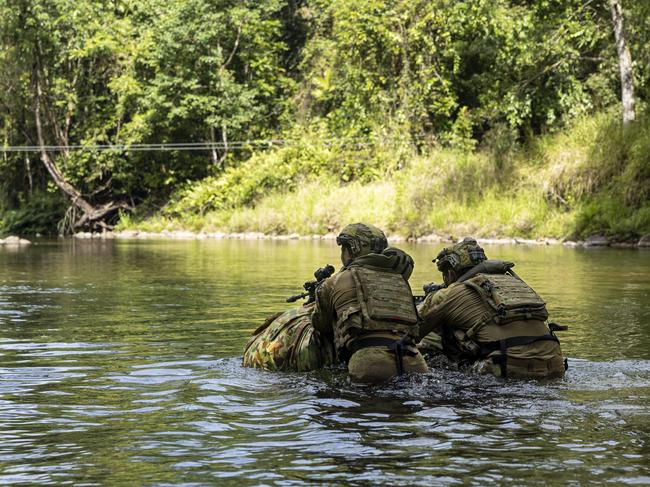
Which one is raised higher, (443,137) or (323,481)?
(443,137)

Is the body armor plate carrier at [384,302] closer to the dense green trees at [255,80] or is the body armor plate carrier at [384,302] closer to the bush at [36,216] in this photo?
the dense green trees at [255,80]

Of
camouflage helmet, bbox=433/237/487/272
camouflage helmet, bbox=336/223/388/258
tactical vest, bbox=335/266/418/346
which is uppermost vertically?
camouflage helmet, bbox=336/223/388/258

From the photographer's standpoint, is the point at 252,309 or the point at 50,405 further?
the point at 252,309

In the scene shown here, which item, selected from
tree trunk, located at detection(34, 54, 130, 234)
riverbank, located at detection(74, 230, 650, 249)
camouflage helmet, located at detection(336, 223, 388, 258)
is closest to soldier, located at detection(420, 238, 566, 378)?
camouflage helmet, located at detection(336, 223, 388, 258)

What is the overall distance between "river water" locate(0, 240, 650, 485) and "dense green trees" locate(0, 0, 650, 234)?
74.9 ft

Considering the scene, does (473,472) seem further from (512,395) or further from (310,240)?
(310,240)

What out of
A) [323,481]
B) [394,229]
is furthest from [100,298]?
[394,229]

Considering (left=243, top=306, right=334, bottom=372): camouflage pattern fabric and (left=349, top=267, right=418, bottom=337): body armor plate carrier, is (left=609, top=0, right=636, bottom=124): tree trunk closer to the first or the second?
(left=243, top=306, right=334, bottom=372): camouflage pattern fabric

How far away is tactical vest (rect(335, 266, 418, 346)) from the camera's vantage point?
26.6 feet

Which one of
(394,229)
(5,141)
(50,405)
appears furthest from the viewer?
(5,141)

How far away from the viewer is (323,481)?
219 inches

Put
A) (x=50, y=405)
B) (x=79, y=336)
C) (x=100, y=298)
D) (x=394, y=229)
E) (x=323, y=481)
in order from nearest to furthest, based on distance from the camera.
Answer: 1. (x=323, y=481)
2. (x=50, y=405)
3. (x=79, y=336)
4. (x=100, y=298)
5. (x=394, y=229)

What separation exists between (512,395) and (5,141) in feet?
157

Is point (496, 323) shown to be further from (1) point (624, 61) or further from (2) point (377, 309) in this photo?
(1) point (624, 61)
